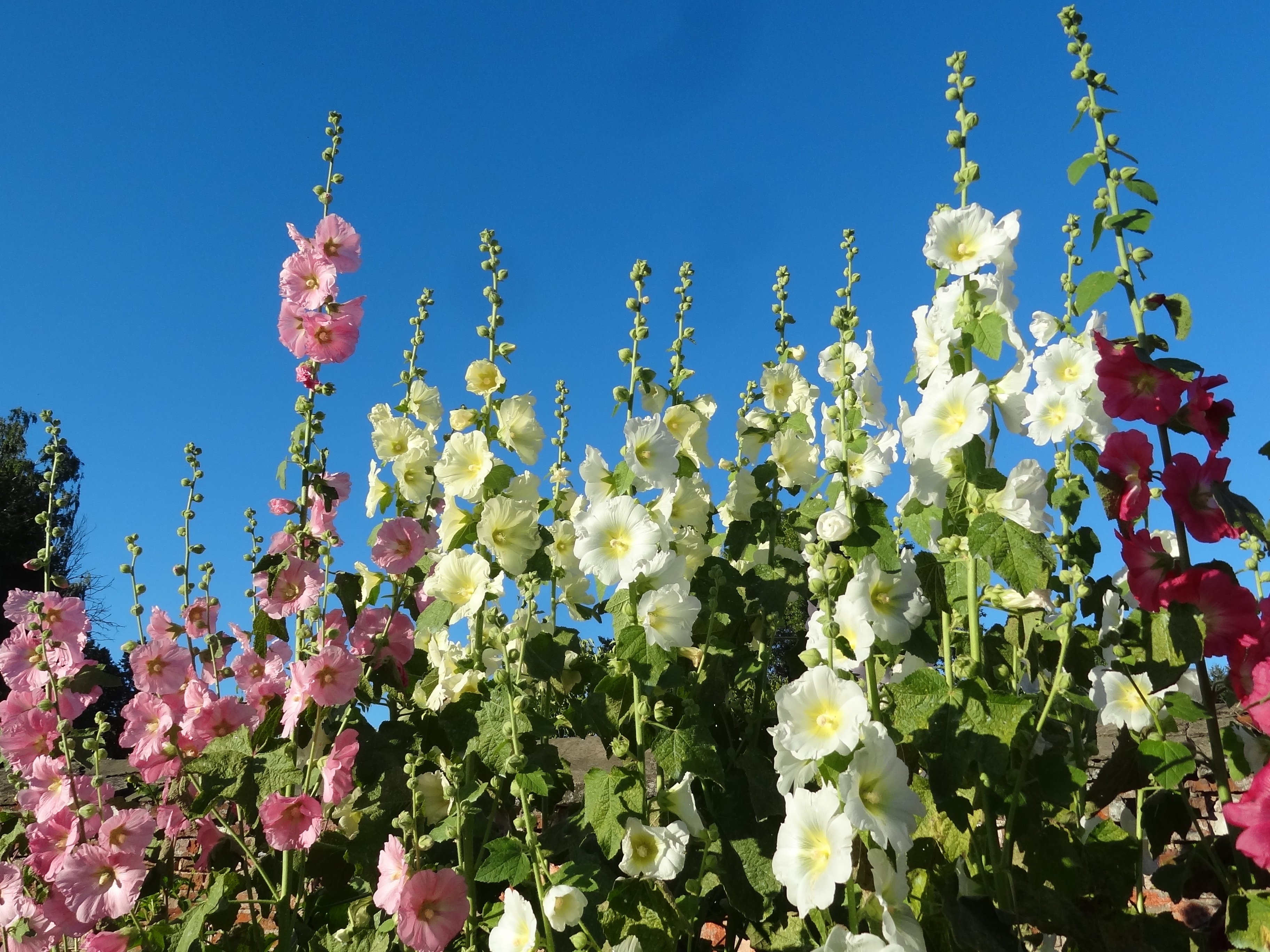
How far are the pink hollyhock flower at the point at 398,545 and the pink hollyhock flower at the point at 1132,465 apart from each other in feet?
4.90

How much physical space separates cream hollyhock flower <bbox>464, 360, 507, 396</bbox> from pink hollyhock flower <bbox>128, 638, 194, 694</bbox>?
1.05m

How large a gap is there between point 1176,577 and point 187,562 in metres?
2.42

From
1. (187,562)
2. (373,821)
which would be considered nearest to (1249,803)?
(373,821)

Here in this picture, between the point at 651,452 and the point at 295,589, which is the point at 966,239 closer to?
the point at 651,452

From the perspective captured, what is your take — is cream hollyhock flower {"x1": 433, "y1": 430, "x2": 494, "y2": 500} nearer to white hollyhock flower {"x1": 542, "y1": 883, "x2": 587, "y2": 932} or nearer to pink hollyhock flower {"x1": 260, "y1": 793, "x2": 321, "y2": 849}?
pink hollyhock flower {"x1": 260, "y1": 793, "x2": 321, "y2": 849}

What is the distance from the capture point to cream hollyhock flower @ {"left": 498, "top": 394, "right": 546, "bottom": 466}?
221cm

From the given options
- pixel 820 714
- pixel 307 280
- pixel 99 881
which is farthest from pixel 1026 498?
pixel 99 881

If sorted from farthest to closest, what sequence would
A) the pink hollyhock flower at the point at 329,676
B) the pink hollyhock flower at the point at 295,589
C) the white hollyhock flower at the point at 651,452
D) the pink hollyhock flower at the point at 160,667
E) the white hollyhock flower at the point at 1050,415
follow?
the pink hollyhock flower at the point at 160,667 → the pink hollyhock flower at the point at 295,589 → the pink hollyhock flower at the point at 329,676 → the white hollyhock flower at the point at 651,452 → the white hollyhock flower at the point at 1050,415

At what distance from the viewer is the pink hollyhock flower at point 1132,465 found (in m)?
1.85

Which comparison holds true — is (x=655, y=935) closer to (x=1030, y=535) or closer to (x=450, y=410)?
(x=1030, y=535)

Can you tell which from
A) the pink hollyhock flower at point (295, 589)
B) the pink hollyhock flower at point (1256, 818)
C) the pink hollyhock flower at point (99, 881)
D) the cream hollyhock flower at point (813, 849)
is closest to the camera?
the cream hollyhock flower at point (813, 849)

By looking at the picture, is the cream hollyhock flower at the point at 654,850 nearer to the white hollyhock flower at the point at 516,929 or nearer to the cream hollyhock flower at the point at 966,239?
the white hollyhock flower at the point at 516,929

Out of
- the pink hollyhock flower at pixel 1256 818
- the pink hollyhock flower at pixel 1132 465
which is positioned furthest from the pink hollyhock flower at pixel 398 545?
the pink hollyhock flower at pixel 1256 818

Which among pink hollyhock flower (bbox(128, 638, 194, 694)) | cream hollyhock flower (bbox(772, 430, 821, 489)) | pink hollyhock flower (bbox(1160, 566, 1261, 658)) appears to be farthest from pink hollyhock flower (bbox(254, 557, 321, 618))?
pink hollyhock flower (bbox(1160, 566, 1261, 658))
